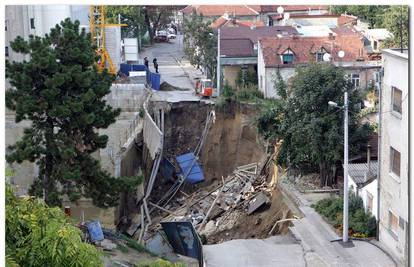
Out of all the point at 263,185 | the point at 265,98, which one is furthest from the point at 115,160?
the point at 265,98

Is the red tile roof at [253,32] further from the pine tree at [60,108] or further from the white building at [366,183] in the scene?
the pine tree at [60,108]

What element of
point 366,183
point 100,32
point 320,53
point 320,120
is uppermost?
point 100,32

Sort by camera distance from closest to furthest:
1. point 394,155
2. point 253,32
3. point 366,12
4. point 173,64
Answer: point 394,155 → point 253,32 → point 366,12 → point 173,64

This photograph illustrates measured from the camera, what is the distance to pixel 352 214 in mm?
19078

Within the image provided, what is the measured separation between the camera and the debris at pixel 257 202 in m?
23.9

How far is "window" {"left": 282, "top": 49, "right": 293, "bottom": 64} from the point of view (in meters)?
31.4

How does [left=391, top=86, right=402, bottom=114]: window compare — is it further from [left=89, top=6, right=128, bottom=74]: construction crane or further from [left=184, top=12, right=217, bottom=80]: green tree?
[left=184, top=12, right=217, bottom=80]: green tree

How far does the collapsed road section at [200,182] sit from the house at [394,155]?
3.84 m

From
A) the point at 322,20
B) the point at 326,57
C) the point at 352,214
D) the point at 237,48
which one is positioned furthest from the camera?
the point at 322,20

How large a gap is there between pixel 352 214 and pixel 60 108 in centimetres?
776

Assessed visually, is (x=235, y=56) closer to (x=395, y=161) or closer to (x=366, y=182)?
(x=366, y=182)

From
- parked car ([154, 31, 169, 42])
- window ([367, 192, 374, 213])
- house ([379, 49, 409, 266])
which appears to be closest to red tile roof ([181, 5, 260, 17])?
parked car ([154, 31, 169, 42])

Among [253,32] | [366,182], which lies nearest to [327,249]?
[366,182]

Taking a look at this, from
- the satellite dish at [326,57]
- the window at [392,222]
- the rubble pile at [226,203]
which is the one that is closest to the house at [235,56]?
the satellite dish at [326,57]
